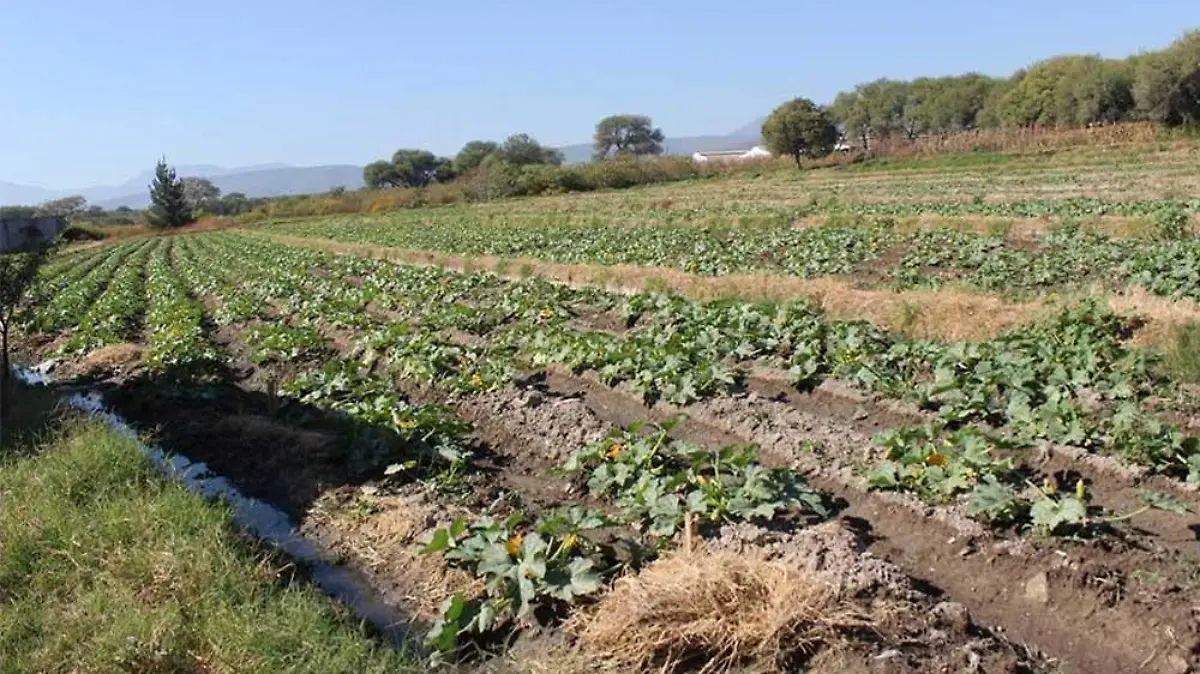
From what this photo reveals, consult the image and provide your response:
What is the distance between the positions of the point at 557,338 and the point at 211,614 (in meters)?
6.16

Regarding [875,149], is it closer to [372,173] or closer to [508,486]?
[508,486]

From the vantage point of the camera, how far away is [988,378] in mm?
6953

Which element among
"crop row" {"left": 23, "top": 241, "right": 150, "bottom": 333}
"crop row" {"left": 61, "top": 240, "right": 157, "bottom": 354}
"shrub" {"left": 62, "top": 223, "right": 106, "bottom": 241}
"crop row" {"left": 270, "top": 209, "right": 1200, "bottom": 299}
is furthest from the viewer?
"shrub" {"left": 62, "top": 223, "right": 106, "bottom": 241}

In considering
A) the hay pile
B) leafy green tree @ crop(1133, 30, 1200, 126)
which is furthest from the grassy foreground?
leafy green tree @ crop(1133, 30, 1200, 126)

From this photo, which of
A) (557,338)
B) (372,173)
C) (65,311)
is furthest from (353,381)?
(372,173)

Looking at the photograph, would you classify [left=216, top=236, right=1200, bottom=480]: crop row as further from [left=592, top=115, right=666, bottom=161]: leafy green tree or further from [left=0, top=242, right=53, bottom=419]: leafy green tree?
[left=592, top=115, right=666, bottom=161]: leafy green tree

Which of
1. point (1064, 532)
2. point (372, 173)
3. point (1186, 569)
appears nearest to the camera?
point (1186, 569)

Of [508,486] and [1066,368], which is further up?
[1066,368]

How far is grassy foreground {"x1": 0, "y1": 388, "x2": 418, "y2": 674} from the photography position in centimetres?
418

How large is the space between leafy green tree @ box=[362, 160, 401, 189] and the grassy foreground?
11847cm

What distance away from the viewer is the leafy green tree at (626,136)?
485 ft

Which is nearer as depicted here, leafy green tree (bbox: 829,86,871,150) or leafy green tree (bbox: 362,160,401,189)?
leafy green tree (bbox: 829,86,871,150)

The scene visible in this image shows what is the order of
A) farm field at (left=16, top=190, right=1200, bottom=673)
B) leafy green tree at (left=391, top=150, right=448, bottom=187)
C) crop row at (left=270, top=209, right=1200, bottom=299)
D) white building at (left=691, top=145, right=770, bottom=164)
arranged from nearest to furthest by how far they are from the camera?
farm field at (left=16, top=190, right=1200, bottom=673)
crop row at (left=270, top=209, right=1200, bottom=299)
white building at (left=691, top=145, right=770, bottom=164)
leafy green tree at (left=391, top=150, right=448, bottom=187)

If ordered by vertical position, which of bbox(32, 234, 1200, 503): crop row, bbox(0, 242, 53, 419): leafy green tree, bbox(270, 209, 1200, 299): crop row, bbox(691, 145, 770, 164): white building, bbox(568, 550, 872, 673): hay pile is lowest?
bbox(568, 550, 872, 673): hay pile
